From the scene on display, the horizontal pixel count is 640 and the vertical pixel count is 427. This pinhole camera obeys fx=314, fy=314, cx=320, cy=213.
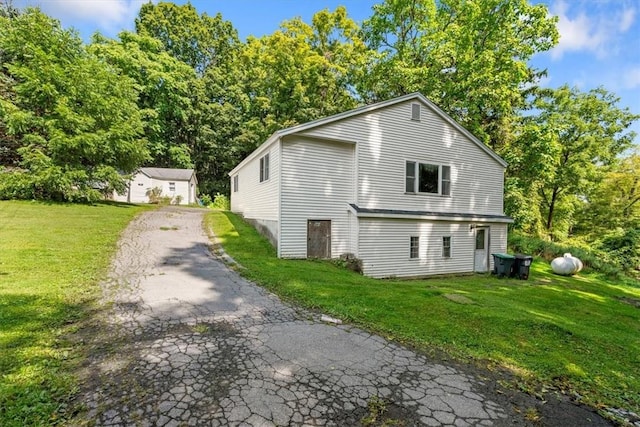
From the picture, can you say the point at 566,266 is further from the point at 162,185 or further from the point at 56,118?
the point at 162,185

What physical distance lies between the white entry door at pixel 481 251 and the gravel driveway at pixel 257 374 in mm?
11670

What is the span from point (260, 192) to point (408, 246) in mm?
6852

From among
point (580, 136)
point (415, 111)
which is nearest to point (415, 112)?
point (415, 111)

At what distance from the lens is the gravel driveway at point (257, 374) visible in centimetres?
291

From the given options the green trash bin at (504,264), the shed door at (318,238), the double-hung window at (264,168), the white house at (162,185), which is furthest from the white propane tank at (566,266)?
the white house at (162,185)

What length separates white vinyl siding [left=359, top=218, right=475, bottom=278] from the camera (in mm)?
12039

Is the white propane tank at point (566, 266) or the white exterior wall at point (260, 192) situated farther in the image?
the white propane tank at point (566, 266)

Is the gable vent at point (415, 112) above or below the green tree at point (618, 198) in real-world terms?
above

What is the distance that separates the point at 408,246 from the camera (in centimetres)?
1292

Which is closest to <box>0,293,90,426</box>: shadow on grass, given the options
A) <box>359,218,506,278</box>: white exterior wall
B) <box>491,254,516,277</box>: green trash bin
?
<box>359,218,506,278</box>: white exterior wall

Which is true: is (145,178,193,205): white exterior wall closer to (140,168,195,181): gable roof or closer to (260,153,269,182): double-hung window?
(140,168,195,181): gable roof

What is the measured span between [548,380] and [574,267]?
15573mm

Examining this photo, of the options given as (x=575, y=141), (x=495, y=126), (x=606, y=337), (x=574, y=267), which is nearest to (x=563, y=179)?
(x=575, y=141)

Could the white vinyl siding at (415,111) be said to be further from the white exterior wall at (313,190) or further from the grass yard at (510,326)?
the grass yard at (510,326)
